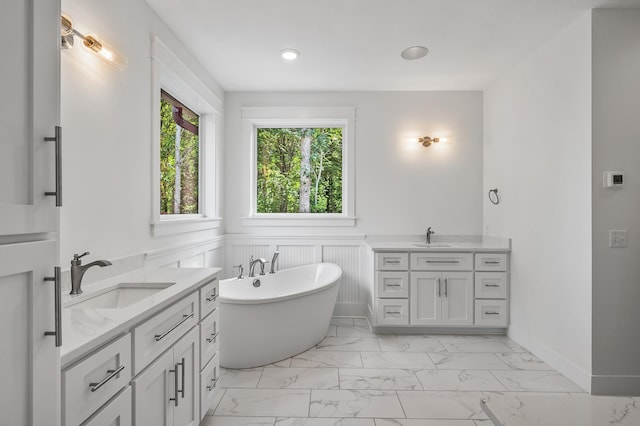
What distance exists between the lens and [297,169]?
420 cm

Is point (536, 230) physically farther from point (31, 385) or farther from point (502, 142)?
point (31, 385)

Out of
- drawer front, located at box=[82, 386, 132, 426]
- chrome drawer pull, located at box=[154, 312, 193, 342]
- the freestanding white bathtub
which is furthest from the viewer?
the freestanding white bathtub

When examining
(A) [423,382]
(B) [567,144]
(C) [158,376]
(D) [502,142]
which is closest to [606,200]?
(B) [567,144]

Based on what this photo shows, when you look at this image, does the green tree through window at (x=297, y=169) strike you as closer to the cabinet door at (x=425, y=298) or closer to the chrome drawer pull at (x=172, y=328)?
the cabinet door at (x=425, y=298)

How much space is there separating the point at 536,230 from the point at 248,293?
2764mm

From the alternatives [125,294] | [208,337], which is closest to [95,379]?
[125,294]

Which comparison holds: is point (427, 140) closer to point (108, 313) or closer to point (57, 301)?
point (108, 313)

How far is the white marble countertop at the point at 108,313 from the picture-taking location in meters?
0.95

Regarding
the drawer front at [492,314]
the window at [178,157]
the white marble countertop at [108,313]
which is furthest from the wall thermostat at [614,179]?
the window at [178,157]

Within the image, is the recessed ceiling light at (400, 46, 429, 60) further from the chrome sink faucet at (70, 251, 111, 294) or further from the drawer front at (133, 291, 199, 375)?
the chrome sink faucet at (70, 251, 111, 294)

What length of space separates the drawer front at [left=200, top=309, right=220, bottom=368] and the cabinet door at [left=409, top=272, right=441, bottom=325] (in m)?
2.08

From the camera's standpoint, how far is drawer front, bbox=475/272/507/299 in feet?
11.2

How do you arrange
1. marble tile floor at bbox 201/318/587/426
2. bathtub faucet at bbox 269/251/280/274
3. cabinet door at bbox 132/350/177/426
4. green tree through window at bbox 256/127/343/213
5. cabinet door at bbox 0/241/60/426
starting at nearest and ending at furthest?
cabinet door at bbox 0/241/60/426 → cabinet door at bbox 132/350/177/426 → marble tile floor at bbox 201/318/587/426 → bathtub faucet at bbox 269/251/280/274 → green tree through window at bbox 256/127/343/213

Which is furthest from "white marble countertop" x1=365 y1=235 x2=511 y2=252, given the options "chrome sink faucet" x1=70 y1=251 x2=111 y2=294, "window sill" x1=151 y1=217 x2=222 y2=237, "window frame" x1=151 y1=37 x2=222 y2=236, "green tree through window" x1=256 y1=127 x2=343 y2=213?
"chrome sink faucet" x1=70 y1=251 x2=111 y2=294
